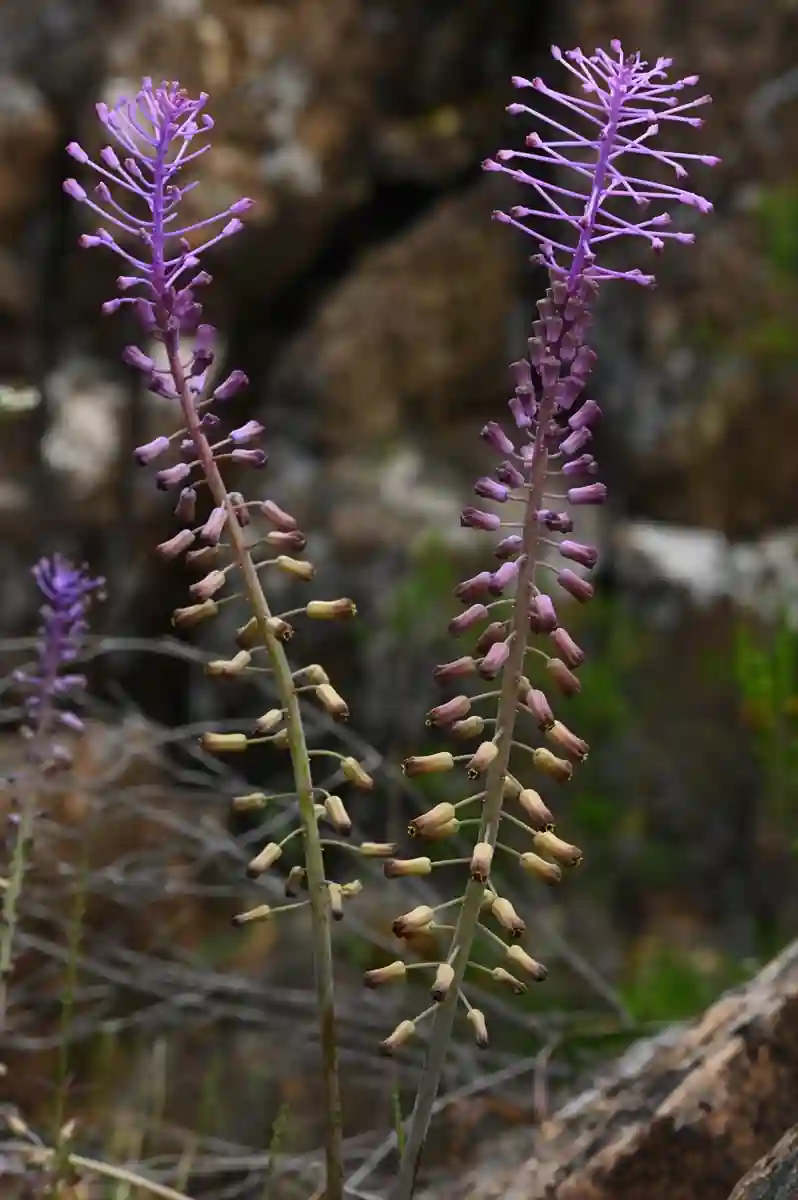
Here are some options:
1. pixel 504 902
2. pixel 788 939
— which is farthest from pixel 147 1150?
pixel 788 939

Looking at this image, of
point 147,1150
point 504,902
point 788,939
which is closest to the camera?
point 504,902

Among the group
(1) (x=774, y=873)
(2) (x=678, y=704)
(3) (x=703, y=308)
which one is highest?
(3) (x=703, y=308)

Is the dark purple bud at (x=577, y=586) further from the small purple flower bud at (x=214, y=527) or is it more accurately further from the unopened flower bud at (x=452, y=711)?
the small purple flower bud at (x=214, y=527)

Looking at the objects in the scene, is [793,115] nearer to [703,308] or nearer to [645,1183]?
[703,308]

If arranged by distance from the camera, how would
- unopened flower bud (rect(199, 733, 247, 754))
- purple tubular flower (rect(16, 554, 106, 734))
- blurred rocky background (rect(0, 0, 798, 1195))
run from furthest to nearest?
blurred rocky background (rect(0, 0, 798, 1195)) → purple tubular flower (rect(16, 554, 106, 734)) → unopened flower bud (rect(199, 733, 247, 754))

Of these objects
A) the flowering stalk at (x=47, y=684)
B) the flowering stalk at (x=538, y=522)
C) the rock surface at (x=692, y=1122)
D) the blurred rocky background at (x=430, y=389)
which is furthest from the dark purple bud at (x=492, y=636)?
the blurred rocky background at (x=430, y=389)

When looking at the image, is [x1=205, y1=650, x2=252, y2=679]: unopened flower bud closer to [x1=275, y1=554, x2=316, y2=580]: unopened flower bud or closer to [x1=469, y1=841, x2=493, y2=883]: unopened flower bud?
[x1=275, y1=554, x2=316, y2=580]: unopened flower bud

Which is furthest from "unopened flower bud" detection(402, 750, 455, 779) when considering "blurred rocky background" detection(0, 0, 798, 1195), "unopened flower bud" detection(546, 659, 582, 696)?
"blurred rocky background" detection(0, 0, 798, 1195)
